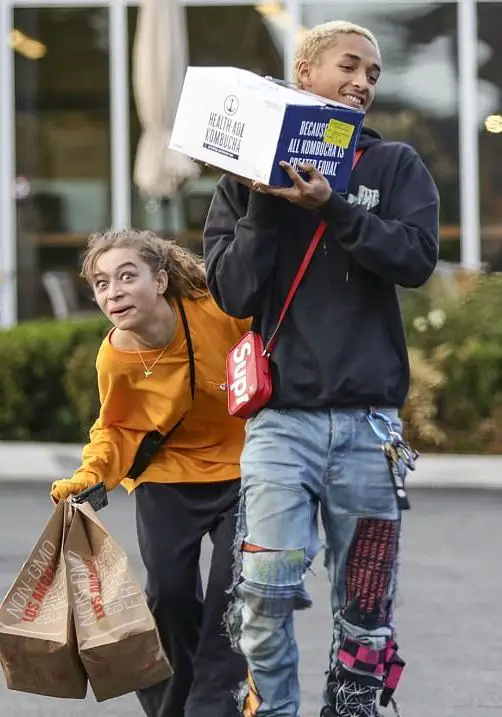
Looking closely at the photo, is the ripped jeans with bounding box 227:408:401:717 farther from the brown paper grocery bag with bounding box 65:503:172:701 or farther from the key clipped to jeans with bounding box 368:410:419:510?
the brown paper grocery bag with bounding box 65:503:172:701

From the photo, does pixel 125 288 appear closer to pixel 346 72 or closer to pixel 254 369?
pixel 254 369

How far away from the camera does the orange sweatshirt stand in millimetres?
4227

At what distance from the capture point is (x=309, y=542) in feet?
12.1

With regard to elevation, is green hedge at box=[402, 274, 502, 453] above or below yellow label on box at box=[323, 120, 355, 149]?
below

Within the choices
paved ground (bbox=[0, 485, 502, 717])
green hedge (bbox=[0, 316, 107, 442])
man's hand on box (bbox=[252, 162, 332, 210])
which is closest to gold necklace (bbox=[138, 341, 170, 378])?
man's hand on box (bbox=[252, 162, 332, 210])

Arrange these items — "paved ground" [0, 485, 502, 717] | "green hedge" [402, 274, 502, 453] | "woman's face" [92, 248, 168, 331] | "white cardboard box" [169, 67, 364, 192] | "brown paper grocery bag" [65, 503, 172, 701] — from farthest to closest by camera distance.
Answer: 1. "green hedge" [402, 274, 502, 453]
2. "paved ground" [0, 485, 502, 717]
3. "woman's face" [92, 248, 168, 331]
4. "brown paper grocery bag" [65, 503, 172, 701]
5. "white cardboard box" [169, 67, 364, 192]

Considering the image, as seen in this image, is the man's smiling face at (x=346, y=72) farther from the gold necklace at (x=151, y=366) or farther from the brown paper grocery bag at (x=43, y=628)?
the brown paper grocery bag at (x=43, y=628)

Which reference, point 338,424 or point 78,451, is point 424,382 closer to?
point 78,451

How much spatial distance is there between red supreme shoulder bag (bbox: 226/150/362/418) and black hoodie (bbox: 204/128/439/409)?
0.02m

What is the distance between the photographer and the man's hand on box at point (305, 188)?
135 inches

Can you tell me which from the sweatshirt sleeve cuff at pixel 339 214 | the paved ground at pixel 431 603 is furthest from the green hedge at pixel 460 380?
the sweatshirt sleeve cuff at pixel 339 214

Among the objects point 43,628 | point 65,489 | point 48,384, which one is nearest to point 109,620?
point 43,628

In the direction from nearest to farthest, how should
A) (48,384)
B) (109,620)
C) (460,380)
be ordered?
(109,620), (460,380), (48,384)

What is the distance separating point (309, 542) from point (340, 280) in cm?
65
